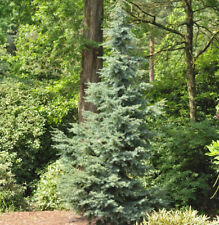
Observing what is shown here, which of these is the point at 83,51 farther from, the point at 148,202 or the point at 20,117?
the point at 148,202

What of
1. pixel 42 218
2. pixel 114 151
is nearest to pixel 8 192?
pixel 42 218

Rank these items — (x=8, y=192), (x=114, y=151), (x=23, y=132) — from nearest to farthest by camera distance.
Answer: (x=114, y=151), (x=8, y=192), (x=23, y=132)

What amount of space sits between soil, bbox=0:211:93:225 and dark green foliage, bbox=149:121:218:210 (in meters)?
2.21

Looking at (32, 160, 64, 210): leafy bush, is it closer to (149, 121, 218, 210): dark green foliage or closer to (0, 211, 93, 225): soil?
(0, 211, 93, 225): soil

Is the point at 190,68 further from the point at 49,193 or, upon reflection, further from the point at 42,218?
the point at 42,218

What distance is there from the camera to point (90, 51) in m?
8.07

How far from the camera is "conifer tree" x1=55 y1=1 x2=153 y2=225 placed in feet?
18.3

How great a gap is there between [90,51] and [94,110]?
1.49 meters

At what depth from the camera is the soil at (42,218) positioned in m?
6.71

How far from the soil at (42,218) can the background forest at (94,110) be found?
→ 35 cm

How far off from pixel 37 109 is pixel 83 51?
9.63 feet

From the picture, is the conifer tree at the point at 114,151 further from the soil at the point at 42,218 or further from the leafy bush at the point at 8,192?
the leafy bush at the point at 8,192

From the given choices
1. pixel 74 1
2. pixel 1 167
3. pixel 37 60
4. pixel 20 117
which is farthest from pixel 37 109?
pixel 37 60

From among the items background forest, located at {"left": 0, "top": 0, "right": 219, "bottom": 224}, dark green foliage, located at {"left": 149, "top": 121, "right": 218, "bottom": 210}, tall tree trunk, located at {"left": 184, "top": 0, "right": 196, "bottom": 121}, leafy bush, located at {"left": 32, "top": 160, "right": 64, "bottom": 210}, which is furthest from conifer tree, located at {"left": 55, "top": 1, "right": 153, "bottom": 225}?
tall tree trunk, located at {"left": 184, "top": 0, "right": 196, "bottom": 121}
